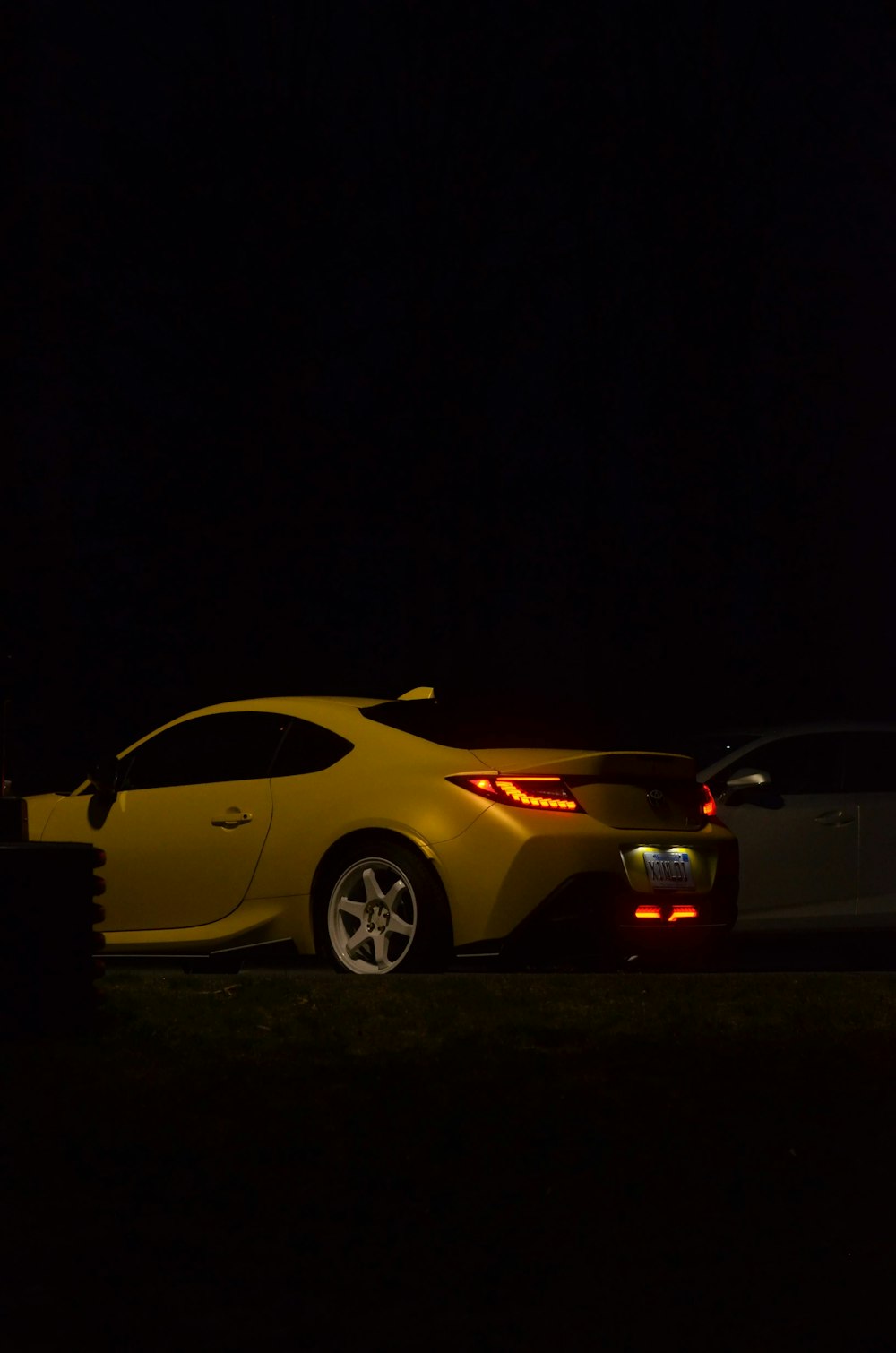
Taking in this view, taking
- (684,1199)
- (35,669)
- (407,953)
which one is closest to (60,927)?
(407,953)

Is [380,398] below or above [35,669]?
above

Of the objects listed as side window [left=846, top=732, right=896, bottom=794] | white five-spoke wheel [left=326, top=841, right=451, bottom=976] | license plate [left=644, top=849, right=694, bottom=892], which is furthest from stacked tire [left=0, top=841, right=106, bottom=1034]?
side window [left=846, top=732, right=896, bottom=794]

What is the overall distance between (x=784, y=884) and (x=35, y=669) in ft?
41.1

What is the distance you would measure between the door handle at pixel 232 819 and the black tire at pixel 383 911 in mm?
651

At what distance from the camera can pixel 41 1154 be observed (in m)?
5.83

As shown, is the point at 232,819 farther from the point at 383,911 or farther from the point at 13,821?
the point at 13,821

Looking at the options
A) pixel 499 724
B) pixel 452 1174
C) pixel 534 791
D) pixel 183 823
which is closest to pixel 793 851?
pixel 499 724

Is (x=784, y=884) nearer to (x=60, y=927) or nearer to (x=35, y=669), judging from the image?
(x=60, y=927)

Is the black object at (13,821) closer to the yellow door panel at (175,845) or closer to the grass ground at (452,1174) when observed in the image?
the grass ground at (452,1174)

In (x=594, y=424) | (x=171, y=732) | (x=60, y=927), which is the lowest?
(x=60, y=927)

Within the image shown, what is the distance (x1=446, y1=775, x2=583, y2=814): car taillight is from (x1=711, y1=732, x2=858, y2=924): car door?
2726 millimetres

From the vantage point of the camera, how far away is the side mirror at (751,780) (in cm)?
1207

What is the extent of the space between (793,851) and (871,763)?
0.93 meters

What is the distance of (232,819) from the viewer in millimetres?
10828
